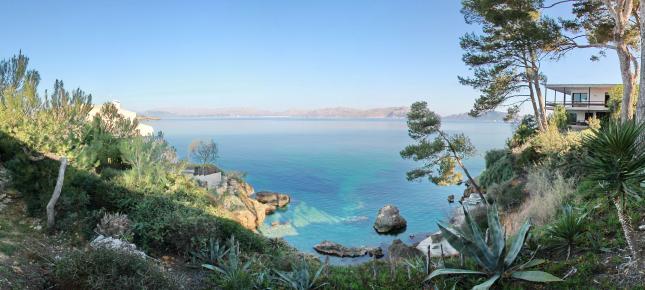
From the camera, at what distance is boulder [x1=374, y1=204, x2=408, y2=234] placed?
21.7m

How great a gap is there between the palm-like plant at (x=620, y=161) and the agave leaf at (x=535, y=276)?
102 centimetres

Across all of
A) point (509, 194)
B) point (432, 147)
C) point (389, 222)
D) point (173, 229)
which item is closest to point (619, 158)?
point (173, 229)

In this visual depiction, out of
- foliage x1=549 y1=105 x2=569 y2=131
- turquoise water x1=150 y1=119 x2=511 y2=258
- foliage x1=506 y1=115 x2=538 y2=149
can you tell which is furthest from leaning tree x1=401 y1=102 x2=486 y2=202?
foliage x1=549 y1=105 x2=569 y2=131

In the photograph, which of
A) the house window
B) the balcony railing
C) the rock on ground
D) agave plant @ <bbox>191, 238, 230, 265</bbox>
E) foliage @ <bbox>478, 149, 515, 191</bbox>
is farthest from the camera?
the house window

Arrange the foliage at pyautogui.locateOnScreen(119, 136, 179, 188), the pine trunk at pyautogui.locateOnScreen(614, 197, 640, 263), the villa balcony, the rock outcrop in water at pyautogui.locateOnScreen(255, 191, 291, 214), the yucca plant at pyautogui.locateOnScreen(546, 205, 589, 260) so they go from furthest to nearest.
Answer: the villa balcony
the rock outcrop in water at pyautogui.locateOnScreen(255, 191, 291, 214)
the foliage at pyautogui.locateOnScreen(119, 136, 179, 188)
the yucca plant at pyautogui.locateOnScreen(546, 205, 589, 260)
the pine trunk at pyautogui.locateOnScreen(614, 197, 640, 263)

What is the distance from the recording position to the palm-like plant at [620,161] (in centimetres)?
430

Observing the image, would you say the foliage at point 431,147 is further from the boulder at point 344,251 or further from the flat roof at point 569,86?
the flat roof at point 569,86

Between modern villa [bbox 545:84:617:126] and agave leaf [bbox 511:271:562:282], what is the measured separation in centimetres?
3309

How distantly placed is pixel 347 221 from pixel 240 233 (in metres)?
16.2

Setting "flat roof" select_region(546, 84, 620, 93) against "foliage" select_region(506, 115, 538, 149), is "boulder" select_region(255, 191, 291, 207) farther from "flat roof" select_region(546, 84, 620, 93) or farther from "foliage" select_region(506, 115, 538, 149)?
"flat roof" select_region(546, 84, 620, 93)

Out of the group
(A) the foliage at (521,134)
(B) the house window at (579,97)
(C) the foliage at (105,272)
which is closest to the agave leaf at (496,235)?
Answer: (C) the foliage at (105,272)

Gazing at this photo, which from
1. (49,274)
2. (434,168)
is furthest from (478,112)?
(49,274)

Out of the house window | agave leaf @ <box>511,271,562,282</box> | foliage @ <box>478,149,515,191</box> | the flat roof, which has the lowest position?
foliage @ <box>478,149,515,191</box>

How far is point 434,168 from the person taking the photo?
73.9 feet
